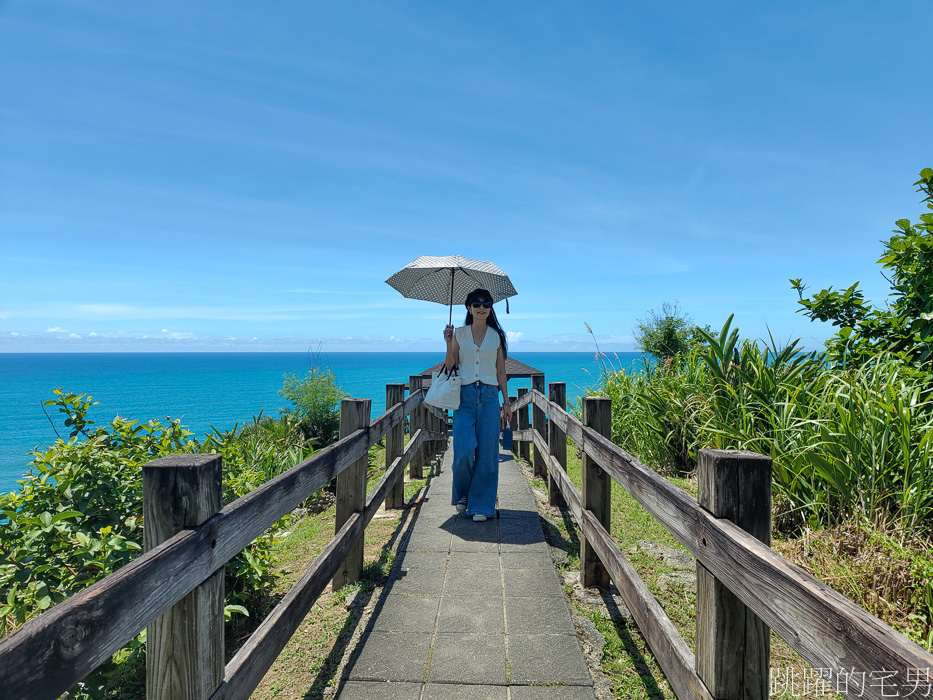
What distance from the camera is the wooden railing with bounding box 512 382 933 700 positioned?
109 centimetres

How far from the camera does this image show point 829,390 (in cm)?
495

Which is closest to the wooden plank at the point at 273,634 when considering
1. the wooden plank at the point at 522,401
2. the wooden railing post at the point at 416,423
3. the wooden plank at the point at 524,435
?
the wooden railing post at the point at 416,423

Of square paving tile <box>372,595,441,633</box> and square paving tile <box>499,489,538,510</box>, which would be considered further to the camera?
square paving tile <box>499,489,538,510</box>

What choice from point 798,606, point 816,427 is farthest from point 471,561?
point 798,606

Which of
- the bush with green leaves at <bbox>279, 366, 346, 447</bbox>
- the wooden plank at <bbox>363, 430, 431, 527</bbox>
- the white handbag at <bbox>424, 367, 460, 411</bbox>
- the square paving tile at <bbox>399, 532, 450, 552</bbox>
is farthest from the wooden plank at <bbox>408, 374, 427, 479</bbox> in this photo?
the bush with green leaves at <bbox>279, 366, 346, 447</bbox>

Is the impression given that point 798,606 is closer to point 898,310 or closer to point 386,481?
point 386,481

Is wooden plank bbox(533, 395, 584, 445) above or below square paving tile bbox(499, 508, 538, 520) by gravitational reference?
above

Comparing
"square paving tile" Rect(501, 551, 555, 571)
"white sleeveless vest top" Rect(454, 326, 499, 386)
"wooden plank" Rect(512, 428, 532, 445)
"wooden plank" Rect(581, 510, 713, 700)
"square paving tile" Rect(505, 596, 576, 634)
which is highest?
"white sleeveless vest top" Rect(454, 326, 499, 386)

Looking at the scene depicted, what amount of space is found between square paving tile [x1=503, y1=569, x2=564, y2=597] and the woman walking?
1238 mm

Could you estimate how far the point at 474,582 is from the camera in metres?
3.80

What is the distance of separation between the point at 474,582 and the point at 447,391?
1.79m

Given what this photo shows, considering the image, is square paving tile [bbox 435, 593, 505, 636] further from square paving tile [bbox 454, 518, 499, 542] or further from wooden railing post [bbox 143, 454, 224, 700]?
wooden railing post [bbox 143, 454, 224, 700]

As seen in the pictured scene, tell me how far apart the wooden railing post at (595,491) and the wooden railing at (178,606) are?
5.78 ft

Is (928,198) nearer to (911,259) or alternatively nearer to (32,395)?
(911,259)
